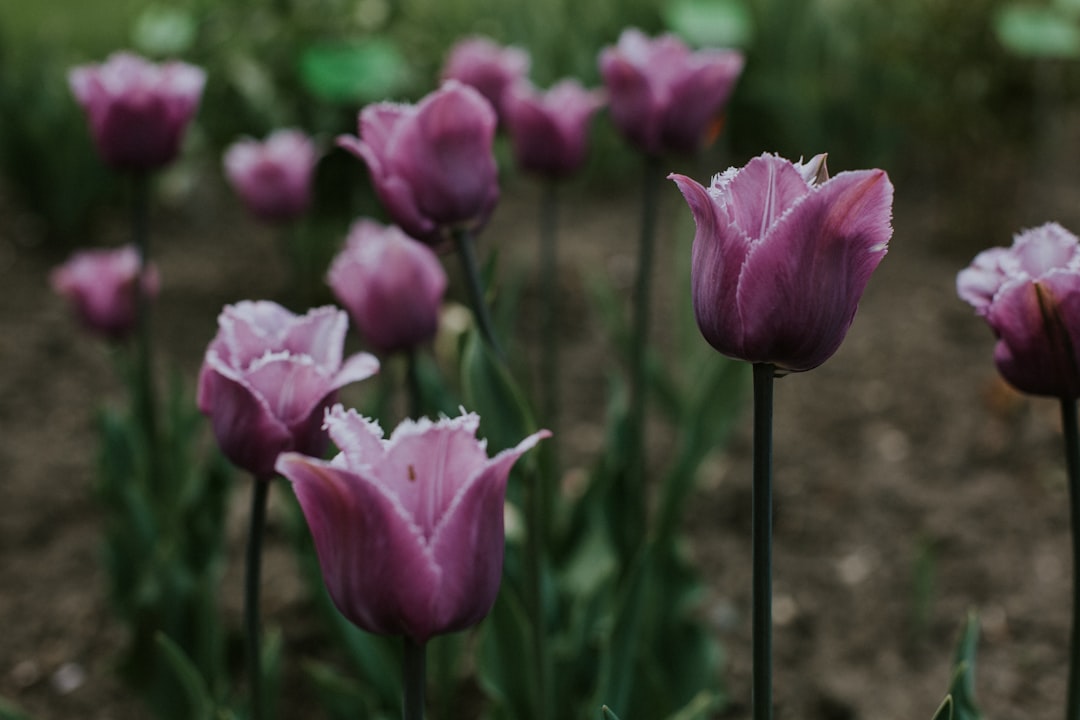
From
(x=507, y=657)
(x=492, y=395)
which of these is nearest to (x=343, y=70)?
(x=492, y=395)

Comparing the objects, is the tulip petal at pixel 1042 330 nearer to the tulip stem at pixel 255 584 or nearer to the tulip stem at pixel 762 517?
the tulip stem at pixel 762 517

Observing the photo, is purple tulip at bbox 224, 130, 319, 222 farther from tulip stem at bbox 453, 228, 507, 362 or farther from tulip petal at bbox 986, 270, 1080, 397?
tulip petal at bbox 986, 270, 1080, 397

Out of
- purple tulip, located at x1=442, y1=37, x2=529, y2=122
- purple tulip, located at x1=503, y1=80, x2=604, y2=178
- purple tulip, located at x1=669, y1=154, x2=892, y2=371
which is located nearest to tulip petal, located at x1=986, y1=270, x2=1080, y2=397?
purple tulip, located at x1=669, y1=154, x2=892, y2=371

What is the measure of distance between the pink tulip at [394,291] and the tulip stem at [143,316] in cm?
36

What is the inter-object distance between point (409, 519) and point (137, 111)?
1.04m

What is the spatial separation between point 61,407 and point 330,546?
2.34 meters

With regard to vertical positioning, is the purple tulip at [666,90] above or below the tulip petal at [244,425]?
above

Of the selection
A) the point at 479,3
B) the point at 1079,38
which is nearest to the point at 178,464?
the point at 1079,38

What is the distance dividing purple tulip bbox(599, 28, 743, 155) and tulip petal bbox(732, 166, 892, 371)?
0.81 metres

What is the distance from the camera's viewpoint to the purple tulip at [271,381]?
864 mm

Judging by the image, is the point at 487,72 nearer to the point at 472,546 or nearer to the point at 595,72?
the point at 472,546

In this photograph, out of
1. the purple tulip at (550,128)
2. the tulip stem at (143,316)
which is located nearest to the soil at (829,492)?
the tulip stem at (143,316)

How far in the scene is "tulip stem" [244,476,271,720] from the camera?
0.95 m

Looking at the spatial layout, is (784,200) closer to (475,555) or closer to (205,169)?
(475,555)
